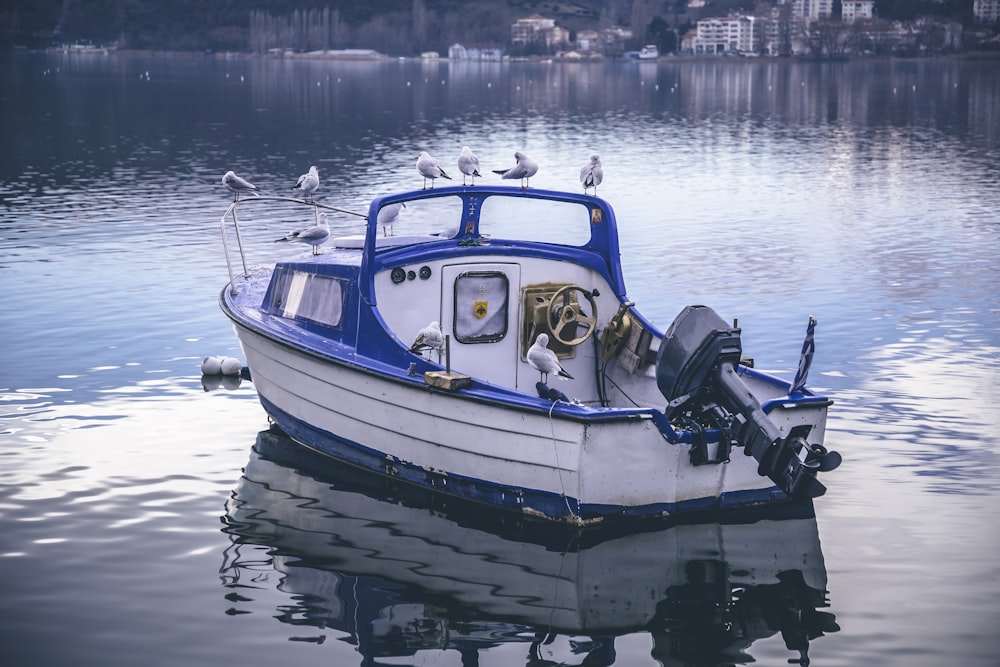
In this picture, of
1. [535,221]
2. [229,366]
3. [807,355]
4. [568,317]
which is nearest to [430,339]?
[568,317]

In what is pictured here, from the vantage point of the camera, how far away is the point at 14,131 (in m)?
70.1

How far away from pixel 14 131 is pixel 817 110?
2369 inches

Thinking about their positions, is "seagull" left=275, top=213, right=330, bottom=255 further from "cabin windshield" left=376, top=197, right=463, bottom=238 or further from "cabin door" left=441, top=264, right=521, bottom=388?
"cabin windshield" left=376, top=197, right=463, bottom=238

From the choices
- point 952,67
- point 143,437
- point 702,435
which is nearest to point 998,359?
point 702,435

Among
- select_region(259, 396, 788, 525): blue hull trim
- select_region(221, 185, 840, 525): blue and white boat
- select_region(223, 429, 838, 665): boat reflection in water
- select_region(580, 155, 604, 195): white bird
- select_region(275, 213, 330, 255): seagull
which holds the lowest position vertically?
select_region(223, 429, 838, 665): boat reflection in water

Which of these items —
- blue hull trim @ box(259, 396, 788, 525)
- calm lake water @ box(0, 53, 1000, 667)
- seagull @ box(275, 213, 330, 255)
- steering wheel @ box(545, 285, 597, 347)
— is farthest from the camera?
seagull @ box(275, 213, 330, 255)

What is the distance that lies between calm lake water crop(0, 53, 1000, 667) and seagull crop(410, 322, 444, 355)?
193cm

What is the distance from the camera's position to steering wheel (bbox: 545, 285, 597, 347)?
16.5m

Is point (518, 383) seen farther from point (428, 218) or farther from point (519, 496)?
point (428, 218)

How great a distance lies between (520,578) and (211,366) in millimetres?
9405

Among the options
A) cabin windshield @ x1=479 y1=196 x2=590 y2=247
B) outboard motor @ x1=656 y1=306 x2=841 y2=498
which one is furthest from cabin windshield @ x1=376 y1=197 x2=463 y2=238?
outboard motor @ x1=656 y1=306 x2=841 y2=498

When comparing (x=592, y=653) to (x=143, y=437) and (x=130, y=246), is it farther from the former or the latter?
(x=130, y=246)

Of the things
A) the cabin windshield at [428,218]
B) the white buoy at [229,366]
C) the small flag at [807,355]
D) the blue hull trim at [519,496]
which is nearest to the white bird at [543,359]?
the blue hull trim at [519,496]

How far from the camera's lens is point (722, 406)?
13672 mm
